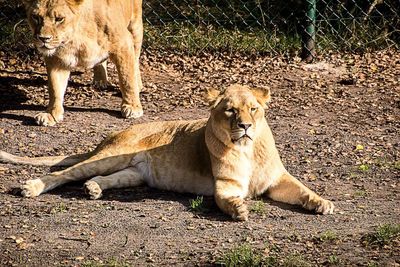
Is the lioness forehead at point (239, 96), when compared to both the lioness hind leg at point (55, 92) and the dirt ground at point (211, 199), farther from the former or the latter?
the lioness hind leg at point (55, 92)

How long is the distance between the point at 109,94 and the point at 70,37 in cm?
104

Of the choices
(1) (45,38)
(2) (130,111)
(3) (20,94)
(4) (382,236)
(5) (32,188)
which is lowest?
(3) (20,94)

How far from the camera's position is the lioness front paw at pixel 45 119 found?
732 cm

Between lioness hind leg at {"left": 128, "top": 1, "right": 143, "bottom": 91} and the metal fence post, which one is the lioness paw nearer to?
lioness hind leg at {"left": 128, "top": 1, "right": 143, "bottom": 91}

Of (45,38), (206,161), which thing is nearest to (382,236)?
(206,161)

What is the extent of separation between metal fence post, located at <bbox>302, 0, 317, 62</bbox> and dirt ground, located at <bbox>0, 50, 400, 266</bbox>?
0.45ft

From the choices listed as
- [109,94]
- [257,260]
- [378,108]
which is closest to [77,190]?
[257,260]

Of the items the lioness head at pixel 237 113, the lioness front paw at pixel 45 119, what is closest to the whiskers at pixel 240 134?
the lioness head at pixel 237 113

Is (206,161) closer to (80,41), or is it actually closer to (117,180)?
(117,180)

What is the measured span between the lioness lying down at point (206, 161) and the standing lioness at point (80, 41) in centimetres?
103

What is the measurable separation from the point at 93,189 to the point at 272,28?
12.3ft

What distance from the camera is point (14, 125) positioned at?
7.36 m

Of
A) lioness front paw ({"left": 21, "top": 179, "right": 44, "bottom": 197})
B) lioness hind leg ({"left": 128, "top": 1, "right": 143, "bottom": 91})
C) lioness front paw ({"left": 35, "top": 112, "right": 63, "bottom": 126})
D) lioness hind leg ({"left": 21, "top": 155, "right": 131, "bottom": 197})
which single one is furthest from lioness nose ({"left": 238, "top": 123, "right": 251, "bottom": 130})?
lioness hind leg ({"left": 128, "top": 1, "right": 143, "bottom": 91})

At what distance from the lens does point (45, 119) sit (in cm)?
734
